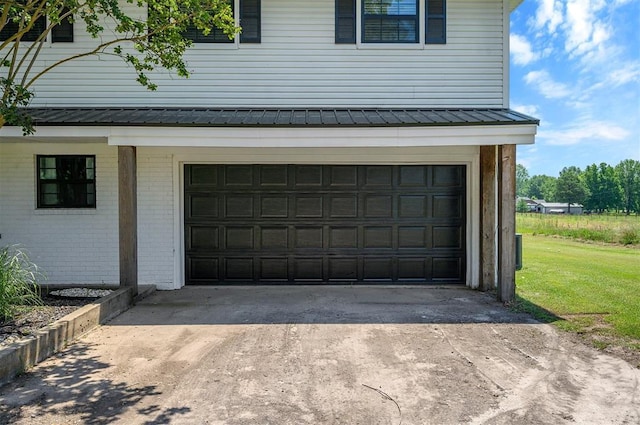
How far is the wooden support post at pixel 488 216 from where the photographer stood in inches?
296

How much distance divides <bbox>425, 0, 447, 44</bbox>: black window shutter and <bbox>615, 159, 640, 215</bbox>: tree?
77.0 metres

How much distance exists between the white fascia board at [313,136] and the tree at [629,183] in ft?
256

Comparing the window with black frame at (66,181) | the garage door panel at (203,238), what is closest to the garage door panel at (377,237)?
the garage door panel at (203,238)

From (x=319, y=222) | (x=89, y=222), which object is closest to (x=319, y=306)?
(x=319, y=222)

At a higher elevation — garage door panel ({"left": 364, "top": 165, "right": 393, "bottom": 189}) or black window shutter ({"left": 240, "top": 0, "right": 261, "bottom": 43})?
black window shutter ({"left": 240, "top": 0, "right": 261, "bottom": 43})

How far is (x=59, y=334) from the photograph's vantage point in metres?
4.68

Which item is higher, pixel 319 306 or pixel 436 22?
pixel 436 22

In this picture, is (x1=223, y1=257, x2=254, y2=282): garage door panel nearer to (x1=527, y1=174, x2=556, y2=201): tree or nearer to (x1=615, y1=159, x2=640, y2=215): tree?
(x1=615, y1=159, x2=640, y2=215): tree

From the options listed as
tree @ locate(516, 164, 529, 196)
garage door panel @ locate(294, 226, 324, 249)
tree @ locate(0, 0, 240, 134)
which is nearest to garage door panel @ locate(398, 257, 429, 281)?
garage door panel @ locate(294, 226, 324, 249)

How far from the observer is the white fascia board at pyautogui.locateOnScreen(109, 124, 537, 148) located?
6.40m

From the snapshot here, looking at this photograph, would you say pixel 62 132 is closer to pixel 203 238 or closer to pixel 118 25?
pixel 118 25

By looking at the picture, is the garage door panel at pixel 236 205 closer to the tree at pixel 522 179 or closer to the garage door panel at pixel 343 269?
the garage door panel at pixel 343 269

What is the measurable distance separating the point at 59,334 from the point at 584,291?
7.75 meters

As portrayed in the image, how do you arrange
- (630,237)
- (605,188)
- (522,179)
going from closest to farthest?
(630,237)
(605,188)
(522,179)
